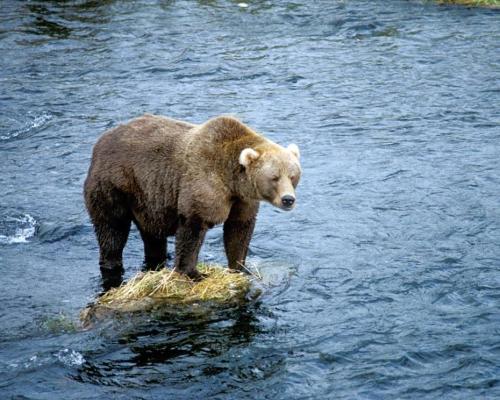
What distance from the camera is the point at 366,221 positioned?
11461 millimetres

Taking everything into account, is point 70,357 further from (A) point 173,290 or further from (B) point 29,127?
(B) point 29,127

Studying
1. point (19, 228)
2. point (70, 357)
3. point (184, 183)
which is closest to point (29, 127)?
point (19, 228)

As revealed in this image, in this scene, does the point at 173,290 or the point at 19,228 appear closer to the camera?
the point at 173,290

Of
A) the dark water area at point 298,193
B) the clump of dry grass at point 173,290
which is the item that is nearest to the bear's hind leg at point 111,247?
the dark water area at point 298,193

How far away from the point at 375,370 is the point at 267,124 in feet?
23.8

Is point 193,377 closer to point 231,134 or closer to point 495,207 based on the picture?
point 231,134

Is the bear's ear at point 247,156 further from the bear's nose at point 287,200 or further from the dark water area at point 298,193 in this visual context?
the dark water area at point 298,193

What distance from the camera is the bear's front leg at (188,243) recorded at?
9.23m

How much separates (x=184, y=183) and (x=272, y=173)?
0.89 metres

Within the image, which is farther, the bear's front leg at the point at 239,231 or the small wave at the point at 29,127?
the small wave at the point at 29,127

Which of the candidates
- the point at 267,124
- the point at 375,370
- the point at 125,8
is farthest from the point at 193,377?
the point at 125,8

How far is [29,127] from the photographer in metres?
14.9

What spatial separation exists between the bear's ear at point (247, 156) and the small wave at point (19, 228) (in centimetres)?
335

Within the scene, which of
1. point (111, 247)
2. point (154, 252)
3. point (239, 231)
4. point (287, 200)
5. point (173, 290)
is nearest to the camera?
point (287, 200)
